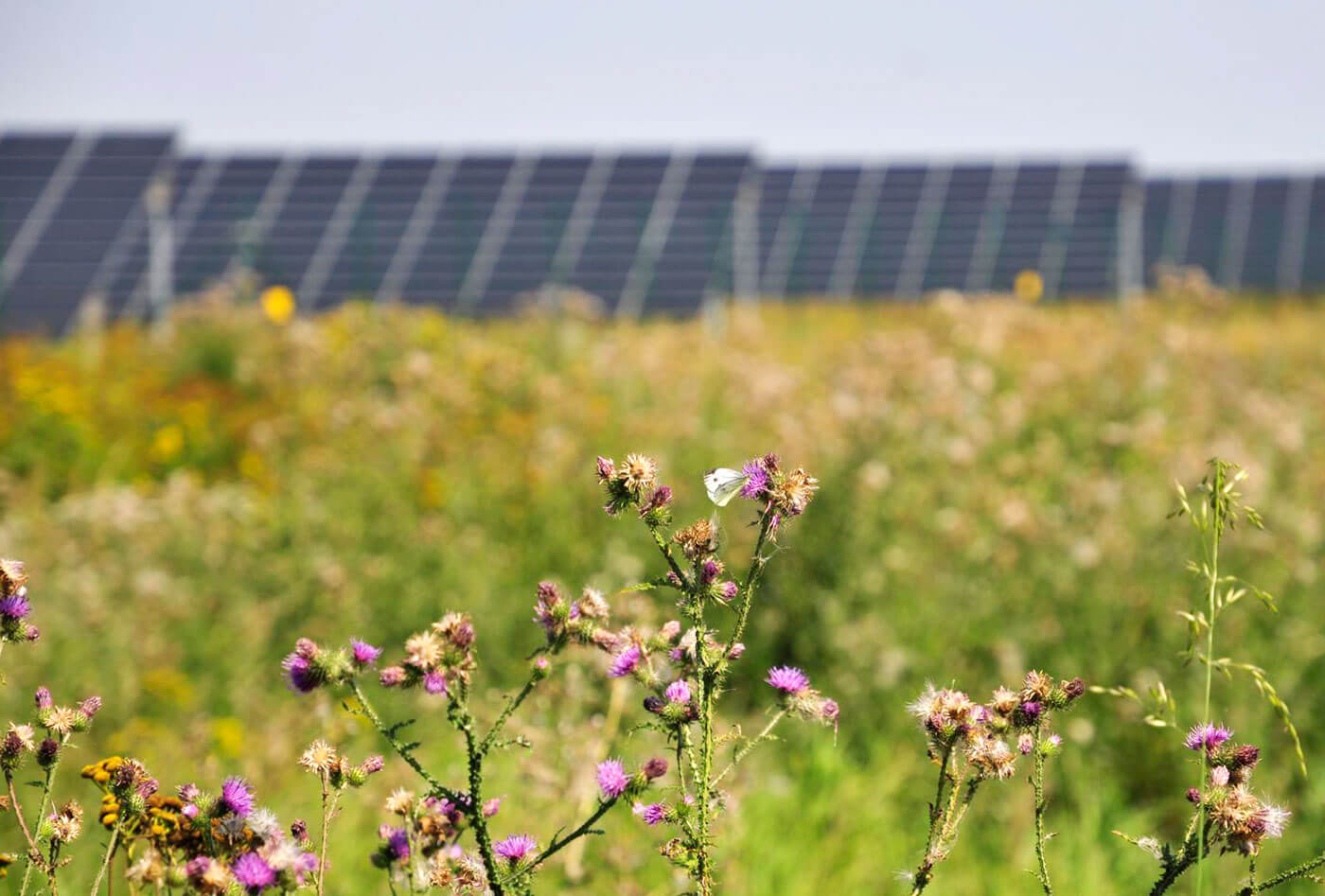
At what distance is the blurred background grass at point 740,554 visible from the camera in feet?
→ 11.3

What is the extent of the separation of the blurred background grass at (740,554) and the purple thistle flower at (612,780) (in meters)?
1.08

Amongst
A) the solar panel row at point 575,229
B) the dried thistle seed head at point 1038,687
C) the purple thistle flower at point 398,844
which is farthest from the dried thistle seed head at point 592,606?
the solar panel row at point 575,229

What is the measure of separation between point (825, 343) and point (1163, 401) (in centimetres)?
370

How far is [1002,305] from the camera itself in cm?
823

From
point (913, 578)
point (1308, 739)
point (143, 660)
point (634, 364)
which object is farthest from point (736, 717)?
point (634, 364)

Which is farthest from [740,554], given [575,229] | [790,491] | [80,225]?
[80,225]

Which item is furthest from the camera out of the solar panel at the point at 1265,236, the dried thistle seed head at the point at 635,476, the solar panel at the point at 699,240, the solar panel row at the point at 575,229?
the solar panel at the point at 1265,236

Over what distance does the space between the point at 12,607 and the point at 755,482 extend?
2.19 ft

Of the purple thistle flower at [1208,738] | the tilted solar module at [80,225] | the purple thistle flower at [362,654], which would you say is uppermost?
the purple thistle flower at [362,654]

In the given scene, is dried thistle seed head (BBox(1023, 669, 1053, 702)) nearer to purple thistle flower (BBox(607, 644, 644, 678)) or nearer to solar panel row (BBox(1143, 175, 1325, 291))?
purple thistle flower (BBox(607, 644, 644, 678))

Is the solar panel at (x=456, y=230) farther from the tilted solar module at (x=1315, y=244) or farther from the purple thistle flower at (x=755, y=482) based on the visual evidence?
the purple thistle flower at (x=755, y=482)

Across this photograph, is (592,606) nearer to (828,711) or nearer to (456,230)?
(828,711)

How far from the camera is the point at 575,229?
1552cm

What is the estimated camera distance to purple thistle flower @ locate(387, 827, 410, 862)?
42.9 inches
